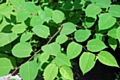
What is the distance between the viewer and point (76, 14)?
4.13 feet

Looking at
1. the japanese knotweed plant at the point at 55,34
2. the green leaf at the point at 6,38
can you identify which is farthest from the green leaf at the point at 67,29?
the green leaf at the point at 6,38

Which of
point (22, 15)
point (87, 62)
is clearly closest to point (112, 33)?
point (87, 62)

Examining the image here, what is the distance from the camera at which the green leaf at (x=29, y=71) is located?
96 cm

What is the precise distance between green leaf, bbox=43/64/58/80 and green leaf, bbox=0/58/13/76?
0.16 m

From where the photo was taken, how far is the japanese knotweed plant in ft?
3.28

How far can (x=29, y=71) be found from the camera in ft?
3.18

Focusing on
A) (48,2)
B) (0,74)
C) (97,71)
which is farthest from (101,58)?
(97,71)

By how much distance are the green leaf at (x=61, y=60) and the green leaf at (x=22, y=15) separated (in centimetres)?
27

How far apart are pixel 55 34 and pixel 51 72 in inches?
8.5

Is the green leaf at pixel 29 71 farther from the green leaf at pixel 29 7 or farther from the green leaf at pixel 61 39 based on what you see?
the green leaf at pixel 29 7

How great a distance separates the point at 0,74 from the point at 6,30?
0.84 ft

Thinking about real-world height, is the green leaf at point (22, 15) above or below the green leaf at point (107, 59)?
above

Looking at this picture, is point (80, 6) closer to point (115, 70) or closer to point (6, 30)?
point (6, 30)

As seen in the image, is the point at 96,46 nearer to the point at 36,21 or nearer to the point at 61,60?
the point at 61,60
